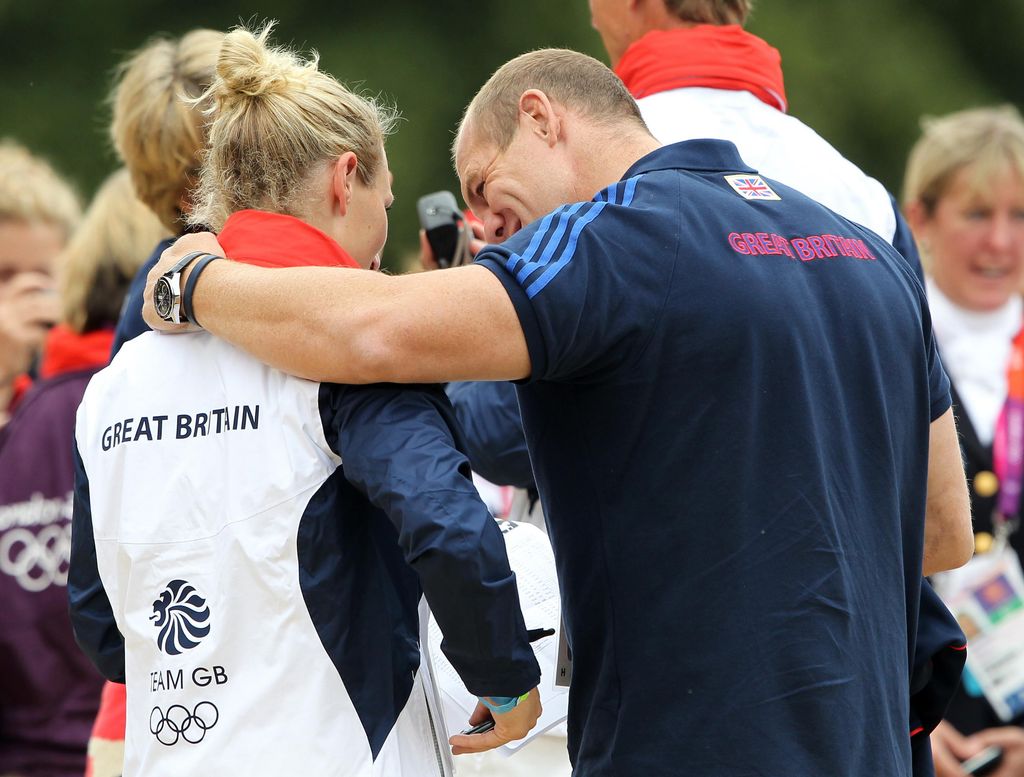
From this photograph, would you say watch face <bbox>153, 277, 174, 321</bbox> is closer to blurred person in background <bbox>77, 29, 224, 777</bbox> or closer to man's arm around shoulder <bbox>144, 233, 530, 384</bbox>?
man's arm around shoulder <bbox>144, 233, 530, 384</bbox>

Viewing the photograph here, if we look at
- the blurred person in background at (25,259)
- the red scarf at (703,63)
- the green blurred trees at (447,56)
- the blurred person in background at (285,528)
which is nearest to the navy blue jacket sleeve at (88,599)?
the blurred person in background at (285,528)

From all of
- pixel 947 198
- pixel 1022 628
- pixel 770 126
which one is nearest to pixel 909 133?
pixel 947 198

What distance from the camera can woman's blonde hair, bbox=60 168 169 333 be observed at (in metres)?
4.35

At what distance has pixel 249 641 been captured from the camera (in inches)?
93.9

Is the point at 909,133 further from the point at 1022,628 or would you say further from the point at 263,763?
the point at 263,763

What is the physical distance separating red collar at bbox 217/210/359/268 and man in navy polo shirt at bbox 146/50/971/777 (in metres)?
0.07

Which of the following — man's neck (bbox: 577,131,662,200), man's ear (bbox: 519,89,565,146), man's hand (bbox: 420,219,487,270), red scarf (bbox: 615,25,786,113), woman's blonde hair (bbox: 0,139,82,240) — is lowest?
man's neck (bbox: 577,131,662,200)

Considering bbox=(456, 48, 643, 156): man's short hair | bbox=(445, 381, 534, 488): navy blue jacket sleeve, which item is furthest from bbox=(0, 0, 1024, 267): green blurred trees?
bbox=(456, 48, 643, 156): man's short hair

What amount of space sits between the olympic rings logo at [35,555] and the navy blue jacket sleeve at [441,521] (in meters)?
1.90

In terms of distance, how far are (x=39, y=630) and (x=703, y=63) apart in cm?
215

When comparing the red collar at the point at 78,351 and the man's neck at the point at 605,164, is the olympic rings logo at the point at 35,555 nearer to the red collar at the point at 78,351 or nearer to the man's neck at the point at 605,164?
the red collar at the point at 78,351

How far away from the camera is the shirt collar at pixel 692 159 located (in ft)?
8.29

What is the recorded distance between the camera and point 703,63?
3451 millimetres

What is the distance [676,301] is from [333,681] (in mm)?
753
